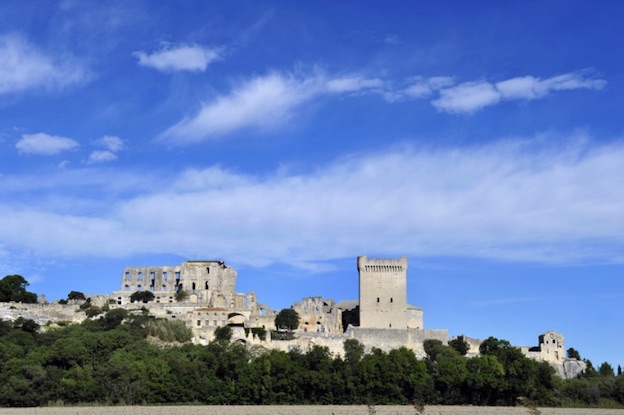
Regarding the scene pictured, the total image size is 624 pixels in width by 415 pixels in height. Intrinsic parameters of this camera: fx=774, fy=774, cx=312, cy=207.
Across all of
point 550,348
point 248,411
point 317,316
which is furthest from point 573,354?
point 248,411

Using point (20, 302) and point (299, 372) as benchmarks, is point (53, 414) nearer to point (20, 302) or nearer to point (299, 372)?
point (299, 372)

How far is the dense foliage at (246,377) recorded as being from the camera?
152 feet

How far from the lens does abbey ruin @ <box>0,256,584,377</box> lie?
221ft

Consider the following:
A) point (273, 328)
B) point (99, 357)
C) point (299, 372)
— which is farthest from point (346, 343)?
point (99, 357)

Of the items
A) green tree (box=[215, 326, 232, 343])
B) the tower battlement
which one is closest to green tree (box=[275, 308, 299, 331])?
green tree (box=[215, 326, 232, 343])

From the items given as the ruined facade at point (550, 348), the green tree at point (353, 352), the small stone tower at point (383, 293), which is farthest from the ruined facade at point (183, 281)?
the ruined facade at point (550, 348)

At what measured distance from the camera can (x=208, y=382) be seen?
1887 inches

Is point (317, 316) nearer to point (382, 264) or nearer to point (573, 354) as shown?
point (382, 264)

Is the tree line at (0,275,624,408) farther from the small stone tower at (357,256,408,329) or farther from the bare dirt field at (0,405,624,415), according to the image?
the small stone tower at (357,256,408,329)

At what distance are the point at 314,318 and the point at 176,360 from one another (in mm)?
26493

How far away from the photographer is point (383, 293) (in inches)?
2894

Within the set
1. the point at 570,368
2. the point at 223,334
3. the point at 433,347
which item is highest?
the point at 223,334

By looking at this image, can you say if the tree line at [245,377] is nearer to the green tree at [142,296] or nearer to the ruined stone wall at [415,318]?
the ruined stone wall at [415,318]

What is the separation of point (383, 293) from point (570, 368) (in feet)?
60.9
